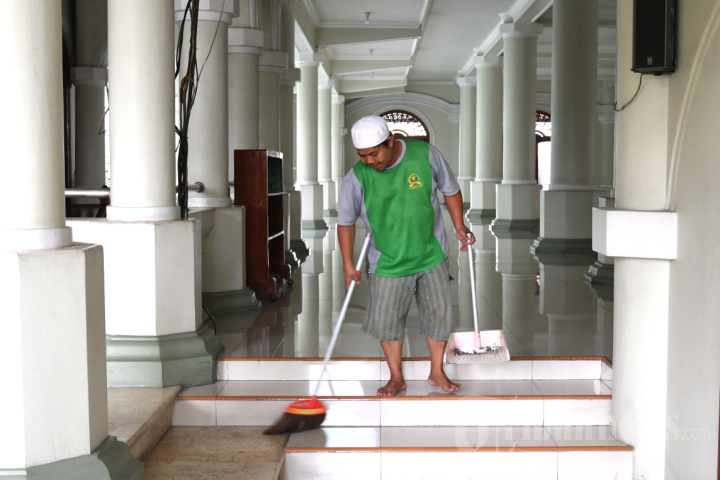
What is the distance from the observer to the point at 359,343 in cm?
637

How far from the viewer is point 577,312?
7625mm

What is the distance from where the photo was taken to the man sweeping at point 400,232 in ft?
16.4

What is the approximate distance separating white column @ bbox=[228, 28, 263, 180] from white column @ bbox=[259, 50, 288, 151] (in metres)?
1.90

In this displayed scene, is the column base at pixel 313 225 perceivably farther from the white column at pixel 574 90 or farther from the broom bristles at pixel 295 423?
the broom bristles at pixel 295 423

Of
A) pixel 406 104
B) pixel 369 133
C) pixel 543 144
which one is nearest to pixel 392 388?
pixel 369 133

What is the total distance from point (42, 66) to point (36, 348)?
3.73 feet

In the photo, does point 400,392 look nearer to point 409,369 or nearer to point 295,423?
point 409,369

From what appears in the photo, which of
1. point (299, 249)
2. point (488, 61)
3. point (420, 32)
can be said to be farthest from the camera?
point (488, 61)

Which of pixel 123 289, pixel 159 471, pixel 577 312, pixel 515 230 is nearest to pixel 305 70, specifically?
pixel 515 230

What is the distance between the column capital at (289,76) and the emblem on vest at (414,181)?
8.86 metres

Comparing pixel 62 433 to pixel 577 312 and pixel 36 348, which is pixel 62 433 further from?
pixel 577 312

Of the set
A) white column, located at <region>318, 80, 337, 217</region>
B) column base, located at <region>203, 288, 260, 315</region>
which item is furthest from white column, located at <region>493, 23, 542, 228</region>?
column base, located at <region>203, 288, 260, 315</region>

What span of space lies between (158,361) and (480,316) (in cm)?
304

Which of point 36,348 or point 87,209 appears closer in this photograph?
point 36,348
